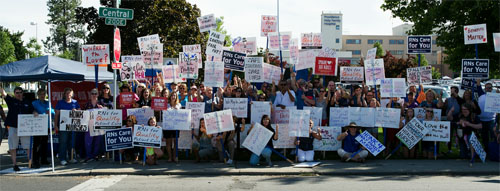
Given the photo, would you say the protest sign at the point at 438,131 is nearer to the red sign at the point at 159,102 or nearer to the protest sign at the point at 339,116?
the protest sign at the point at 339,116

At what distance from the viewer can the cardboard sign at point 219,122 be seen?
10.8m

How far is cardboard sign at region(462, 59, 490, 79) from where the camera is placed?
12.1 meters

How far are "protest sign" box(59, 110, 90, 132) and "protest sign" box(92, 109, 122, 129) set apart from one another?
0.23 meters

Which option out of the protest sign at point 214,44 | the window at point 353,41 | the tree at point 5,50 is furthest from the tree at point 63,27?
the protest sign at point 214,44

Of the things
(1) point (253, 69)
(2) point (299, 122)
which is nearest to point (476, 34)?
(2) point (299, 122)

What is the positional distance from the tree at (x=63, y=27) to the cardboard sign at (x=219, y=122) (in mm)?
75192

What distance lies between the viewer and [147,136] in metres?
10.7

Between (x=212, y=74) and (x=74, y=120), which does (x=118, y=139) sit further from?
(x=212, y=74)

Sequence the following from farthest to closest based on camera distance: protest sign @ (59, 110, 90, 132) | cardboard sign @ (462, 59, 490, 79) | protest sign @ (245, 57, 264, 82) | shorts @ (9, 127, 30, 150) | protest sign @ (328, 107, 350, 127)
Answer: protest sign @ (245, 57, 264, 82), cardboard sign @ (462, 59, 490, 79), protest sign @ (328, 107, 350, 127), protest sign @ (59, 110, 90, 132), shorts @ (9, 127, 30, 150)

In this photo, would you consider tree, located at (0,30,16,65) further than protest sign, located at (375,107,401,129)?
Yes

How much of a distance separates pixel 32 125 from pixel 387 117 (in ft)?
29.1

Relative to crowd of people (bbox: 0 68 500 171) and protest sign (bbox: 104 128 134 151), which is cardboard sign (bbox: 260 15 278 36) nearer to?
crowd of people (bbox: 0 68 500 171)

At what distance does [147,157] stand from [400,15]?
16.2 m

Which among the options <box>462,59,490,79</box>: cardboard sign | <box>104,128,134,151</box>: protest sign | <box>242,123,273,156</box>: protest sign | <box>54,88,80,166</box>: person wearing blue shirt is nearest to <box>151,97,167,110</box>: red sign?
<box>104,128,134,151</box>: protest sign
